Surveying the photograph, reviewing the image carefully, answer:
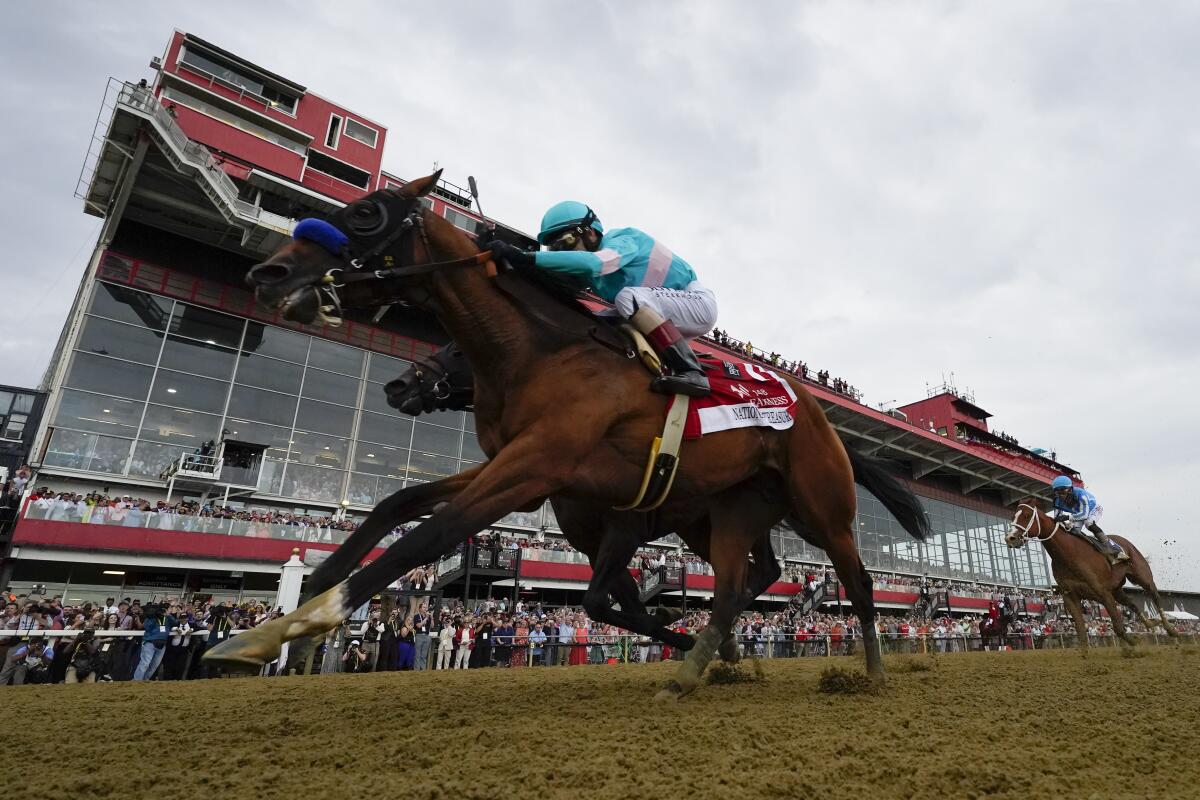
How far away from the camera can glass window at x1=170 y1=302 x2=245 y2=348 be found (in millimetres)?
25953

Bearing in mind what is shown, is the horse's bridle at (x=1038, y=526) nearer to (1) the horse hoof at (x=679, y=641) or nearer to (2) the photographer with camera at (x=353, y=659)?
(1) the horse hoof at (x=679, y=641)

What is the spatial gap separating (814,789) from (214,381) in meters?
29.2

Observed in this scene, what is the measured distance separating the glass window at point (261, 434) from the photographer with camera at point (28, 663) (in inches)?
695

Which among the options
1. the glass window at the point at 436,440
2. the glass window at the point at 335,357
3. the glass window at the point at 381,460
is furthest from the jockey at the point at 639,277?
the glass window at the point at 335,357

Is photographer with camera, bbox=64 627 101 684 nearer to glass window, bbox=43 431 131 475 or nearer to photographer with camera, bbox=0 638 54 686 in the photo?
photographer with camera, bbox=0 638 54 686

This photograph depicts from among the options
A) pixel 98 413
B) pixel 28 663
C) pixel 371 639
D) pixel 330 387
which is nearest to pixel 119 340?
pixel 98 413

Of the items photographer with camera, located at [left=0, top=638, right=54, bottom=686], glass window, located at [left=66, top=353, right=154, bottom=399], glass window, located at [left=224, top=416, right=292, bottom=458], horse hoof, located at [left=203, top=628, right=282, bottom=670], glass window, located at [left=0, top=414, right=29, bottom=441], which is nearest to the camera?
horse hoof, located at [left=203, top=628, right=282, bottom=670]

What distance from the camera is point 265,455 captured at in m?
26.0

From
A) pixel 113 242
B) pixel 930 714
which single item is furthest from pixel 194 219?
pixel 930 714

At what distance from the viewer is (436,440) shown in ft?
100

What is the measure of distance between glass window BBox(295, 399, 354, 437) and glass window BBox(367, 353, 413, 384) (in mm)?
1916

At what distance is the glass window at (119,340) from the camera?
23.9 meters

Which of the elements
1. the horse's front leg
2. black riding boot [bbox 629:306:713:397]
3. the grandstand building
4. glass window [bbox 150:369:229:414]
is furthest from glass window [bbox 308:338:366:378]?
the horse's front leg

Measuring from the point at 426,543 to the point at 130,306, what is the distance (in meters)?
28.6
